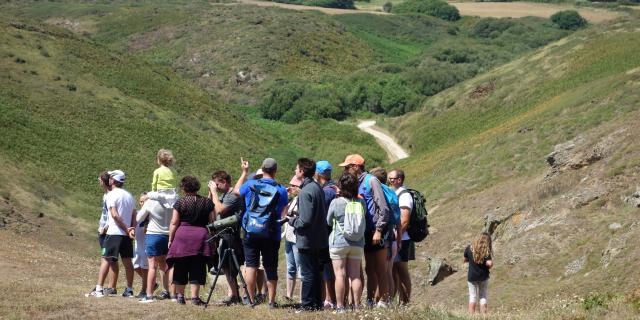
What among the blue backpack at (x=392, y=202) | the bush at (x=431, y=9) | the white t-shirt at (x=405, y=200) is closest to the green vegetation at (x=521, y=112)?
the white t-shirt at (x=405, y=200)

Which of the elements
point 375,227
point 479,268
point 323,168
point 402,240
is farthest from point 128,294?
point 479,268

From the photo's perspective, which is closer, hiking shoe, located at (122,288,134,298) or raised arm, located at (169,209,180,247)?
raised arm, located at (169,209,180,247)

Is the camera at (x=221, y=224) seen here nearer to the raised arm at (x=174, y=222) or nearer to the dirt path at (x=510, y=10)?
the raised arm at (x=174, y=222)

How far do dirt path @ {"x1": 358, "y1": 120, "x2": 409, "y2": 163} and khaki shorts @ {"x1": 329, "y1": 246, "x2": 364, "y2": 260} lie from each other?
164 feet

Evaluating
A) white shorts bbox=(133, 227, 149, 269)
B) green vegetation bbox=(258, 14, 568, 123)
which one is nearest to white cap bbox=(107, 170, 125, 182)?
white shorts bbox=(133, 227, 149, 269)

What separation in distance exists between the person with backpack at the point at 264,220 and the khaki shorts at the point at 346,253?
995 mm

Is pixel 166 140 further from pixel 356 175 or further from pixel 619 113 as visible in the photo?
pixel 356 175

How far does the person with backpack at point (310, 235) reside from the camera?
12625 mm

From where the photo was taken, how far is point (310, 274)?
12938mm

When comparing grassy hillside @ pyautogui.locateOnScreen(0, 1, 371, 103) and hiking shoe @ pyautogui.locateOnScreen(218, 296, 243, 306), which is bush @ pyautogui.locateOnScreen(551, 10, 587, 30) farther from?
hiking shoe @ pyautogui.locateOnScreen(218, 296, 243, 306)

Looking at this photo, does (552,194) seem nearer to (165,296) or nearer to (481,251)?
(481,251)

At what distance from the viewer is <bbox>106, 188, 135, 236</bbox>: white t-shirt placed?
46.0ft

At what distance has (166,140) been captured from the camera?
5259cm

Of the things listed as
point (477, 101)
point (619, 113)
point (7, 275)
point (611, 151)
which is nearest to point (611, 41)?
point (477, 101)
